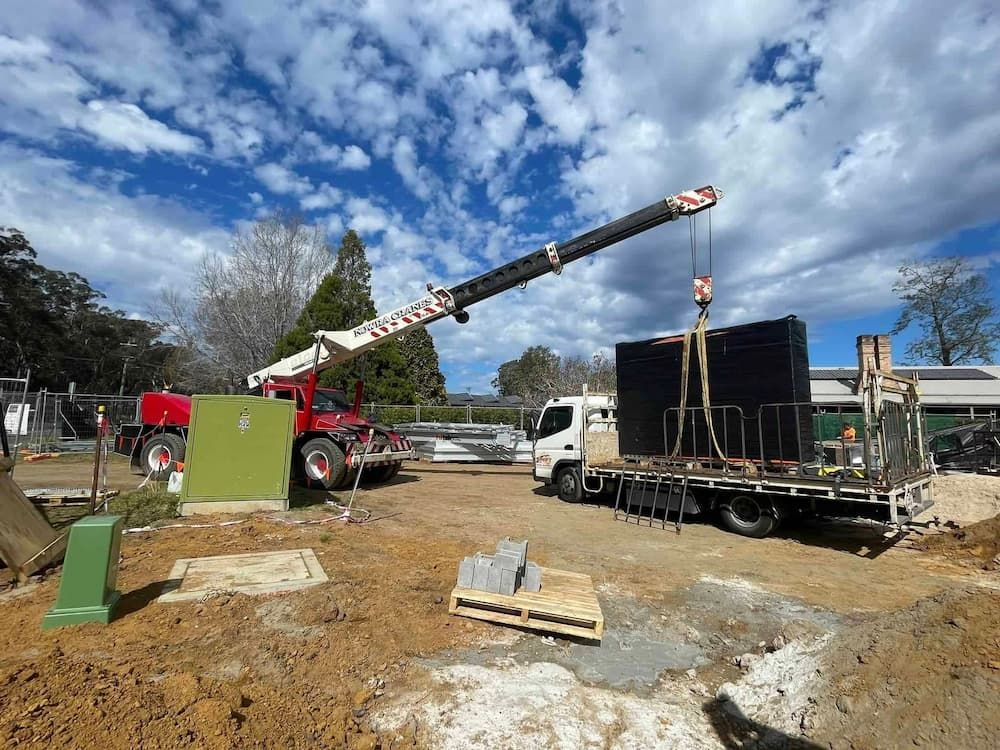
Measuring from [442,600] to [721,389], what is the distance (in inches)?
249

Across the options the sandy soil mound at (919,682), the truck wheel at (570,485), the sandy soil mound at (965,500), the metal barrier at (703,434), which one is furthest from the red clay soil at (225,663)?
the sandy soil mound at (965,500)

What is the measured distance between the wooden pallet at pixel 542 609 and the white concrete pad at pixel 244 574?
5.57 ft

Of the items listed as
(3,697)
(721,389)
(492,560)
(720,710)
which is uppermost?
(721,389)

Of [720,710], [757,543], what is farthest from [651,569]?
[720,710]

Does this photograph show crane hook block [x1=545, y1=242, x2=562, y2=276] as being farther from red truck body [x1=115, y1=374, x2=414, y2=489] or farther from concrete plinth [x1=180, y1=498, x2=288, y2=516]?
concrete plinth [x1=180, y1=498, x2=288, y2=516]

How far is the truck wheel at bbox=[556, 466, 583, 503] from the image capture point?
37.0 feet

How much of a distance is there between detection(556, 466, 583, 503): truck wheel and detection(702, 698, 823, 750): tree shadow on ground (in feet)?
25.5

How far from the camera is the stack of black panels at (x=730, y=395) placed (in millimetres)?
8250

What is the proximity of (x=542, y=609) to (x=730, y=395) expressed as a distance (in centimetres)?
603

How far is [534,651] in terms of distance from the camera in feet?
13.6

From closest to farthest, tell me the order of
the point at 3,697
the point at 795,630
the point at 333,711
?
1. the point at 3,697
2. the point at 333,711
3. the point at 795,630

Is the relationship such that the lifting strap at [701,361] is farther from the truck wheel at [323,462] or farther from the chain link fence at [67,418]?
the chain link fence at [67,418]

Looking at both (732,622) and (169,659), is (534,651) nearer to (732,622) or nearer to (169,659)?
(732,622)

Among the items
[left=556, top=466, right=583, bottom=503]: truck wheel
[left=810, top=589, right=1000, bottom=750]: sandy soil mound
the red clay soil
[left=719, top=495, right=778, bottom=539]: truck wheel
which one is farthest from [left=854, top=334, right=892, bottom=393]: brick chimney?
the red clay soil
